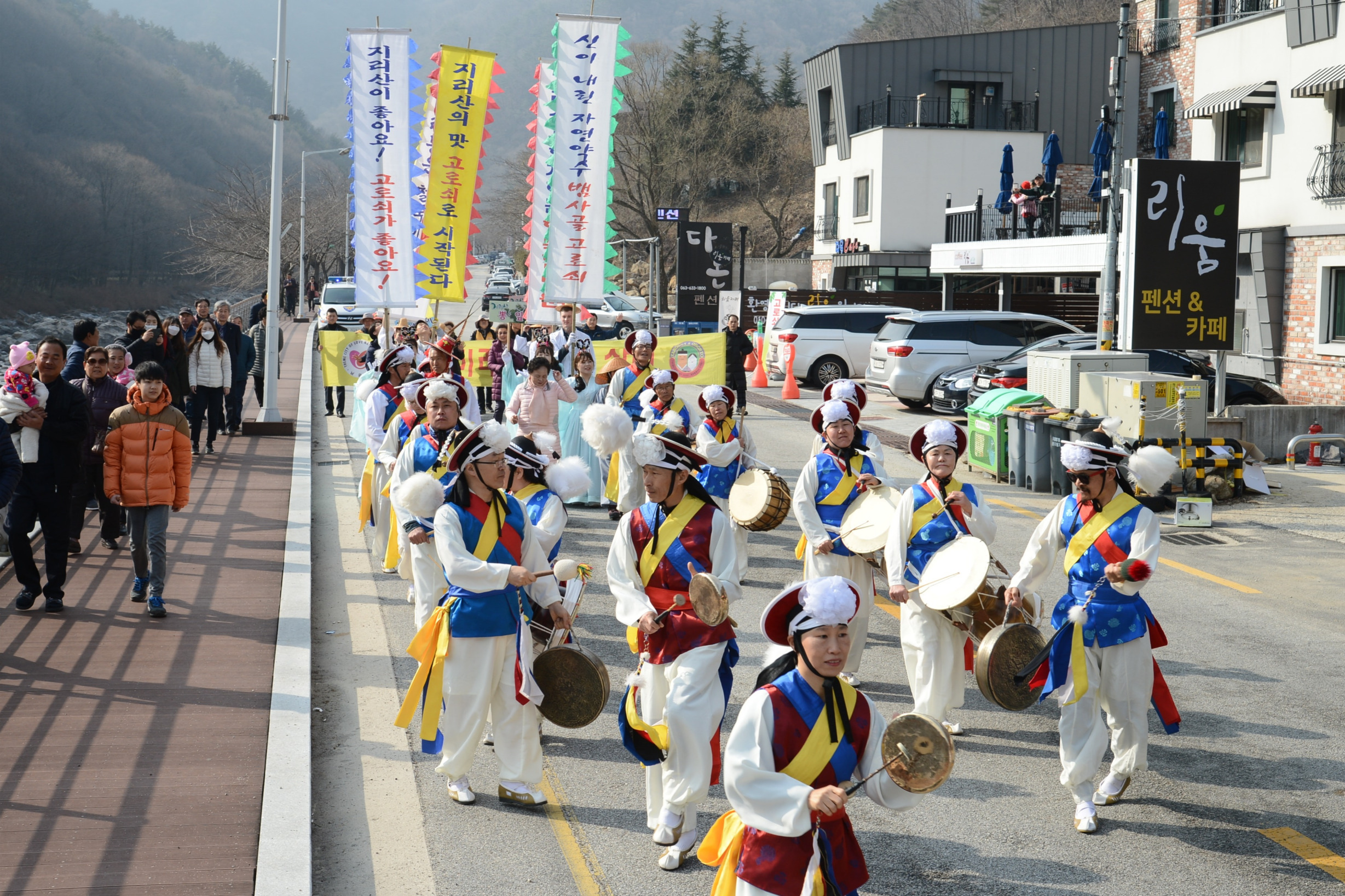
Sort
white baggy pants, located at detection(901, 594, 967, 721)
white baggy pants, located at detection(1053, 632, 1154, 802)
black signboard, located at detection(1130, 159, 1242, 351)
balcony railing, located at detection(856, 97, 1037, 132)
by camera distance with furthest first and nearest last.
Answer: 1. balcony railing, located at detection(856, 97, 1037, 132)
2. black signboard, located at detection(1130, 159, 1242, 351)
3. white baggy pants, located at detection(901, 594, 967, 721)
4. white baggy pants, located at detection(1053, 632, 1154, 802)

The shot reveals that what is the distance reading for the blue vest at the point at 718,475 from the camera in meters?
9.88

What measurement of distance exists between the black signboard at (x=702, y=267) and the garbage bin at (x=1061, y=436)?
1672cm

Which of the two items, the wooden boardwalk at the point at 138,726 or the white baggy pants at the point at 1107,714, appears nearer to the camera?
the wooden boardwalk at the point at 138,726

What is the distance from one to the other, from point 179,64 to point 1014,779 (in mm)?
156979

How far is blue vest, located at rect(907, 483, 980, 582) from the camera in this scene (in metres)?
6.79

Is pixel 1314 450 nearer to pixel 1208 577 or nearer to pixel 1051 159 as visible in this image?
pixel 1208 577

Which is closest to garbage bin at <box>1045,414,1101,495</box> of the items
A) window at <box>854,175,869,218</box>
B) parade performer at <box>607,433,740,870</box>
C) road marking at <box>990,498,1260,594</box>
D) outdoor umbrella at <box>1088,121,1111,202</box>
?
road marking at <box>990,498,1260,594</box>

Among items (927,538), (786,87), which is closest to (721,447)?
(927,538)

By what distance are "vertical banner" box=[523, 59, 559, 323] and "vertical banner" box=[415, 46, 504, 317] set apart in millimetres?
855

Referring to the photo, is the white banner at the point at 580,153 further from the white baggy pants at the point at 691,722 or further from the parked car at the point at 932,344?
the white baggy pants at the point at 691,722

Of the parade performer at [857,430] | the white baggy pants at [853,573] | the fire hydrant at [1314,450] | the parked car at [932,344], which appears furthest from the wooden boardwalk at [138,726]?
the parked car at [932,344]

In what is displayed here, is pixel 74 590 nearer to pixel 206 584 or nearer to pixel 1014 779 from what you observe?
pixel 206 584

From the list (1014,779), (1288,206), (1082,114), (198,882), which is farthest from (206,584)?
(1082,114)

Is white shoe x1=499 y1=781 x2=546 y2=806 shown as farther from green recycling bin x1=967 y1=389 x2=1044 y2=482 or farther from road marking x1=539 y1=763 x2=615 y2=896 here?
green recycling bin x1=967 y1=389 x2=1044 y2=482
